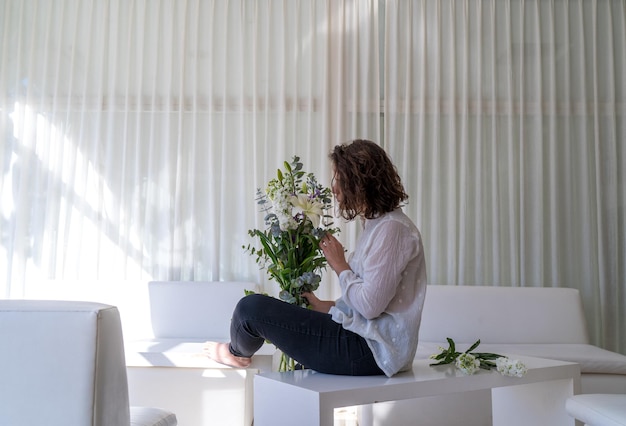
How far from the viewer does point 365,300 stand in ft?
5.87

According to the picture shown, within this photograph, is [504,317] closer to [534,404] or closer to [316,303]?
[534,404]

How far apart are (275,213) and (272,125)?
7.40 feet

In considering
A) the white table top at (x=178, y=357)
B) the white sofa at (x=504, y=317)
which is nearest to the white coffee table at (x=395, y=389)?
the white table top at (x=178, y=357)

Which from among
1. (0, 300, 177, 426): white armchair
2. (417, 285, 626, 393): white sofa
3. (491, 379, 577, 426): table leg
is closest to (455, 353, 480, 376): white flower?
(491, 379, 577, 426): table leg

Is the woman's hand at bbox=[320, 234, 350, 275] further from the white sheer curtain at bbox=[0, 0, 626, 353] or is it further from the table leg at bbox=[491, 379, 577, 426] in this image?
the white sheer curtain at bbox=[0, 0, 626, 353]

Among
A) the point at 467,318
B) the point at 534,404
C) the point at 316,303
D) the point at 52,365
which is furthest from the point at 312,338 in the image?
the point at 467,318

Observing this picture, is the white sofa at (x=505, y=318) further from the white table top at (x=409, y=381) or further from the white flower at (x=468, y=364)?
the white flower at (x=468, y=364)

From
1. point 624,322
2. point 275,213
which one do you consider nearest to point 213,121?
point 275,213

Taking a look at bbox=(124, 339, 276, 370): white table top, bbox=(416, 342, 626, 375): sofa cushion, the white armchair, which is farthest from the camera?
bbox=(416, 342, 626, 375): sofa cushion

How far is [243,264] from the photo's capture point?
4.05m

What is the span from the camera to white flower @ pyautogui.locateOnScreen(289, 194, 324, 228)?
195 cm

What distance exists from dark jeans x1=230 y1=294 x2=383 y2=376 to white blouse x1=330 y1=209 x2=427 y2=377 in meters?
0.04

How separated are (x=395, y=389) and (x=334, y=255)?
0.45m

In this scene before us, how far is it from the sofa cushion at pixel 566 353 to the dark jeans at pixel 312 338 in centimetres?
108
